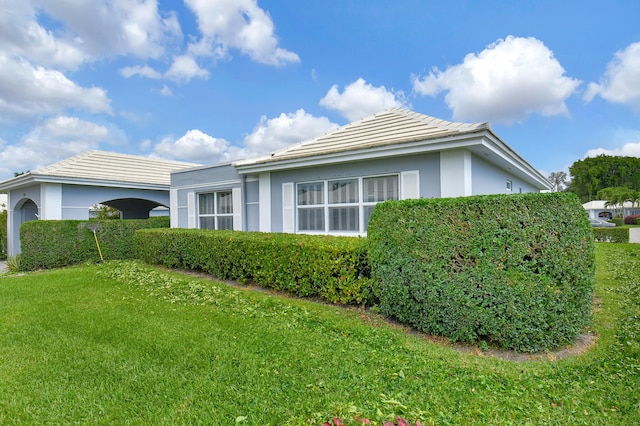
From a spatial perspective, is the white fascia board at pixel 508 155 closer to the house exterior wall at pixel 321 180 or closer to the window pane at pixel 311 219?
the house exterior wall at pixel 321 180

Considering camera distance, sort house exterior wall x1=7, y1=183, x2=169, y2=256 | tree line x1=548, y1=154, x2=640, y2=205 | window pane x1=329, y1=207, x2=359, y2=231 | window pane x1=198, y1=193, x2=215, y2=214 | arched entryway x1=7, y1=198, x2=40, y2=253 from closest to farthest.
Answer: window pane x1=329, y1=207, x2=359, y2=231 < window pane x1=198, y1=193, x2=215, y2=214 < house exterior wall x1=7, y1=183, x2=169, y2=256 < arched entryway x1=7, y1=198, x2=40, y2=253 < tree line x1=548, y1=154, x2=640, y2=205

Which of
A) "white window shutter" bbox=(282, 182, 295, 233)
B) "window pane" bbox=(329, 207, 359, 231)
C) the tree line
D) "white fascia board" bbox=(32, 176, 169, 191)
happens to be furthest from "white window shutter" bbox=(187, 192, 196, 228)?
the tree line

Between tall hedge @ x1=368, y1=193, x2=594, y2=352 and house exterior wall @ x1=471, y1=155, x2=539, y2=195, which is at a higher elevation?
house exterior wall @ x1=471, y1=155, x2=539, y2=195

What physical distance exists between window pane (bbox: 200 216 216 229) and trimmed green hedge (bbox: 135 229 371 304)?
1.64 m

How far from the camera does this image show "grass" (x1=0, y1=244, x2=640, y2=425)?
252cm

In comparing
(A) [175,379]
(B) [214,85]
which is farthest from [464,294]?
(B) [214,85]

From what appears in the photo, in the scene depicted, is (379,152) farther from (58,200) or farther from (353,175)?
(58,200)

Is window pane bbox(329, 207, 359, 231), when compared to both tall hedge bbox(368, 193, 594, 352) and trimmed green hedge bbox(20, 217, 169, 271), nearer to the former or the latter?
tall hedge bbox(368, 193, 594, 352)

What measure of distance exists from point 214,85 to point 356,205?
7.36m

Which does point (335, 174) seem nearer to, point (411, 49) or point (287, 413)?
point (411, 49)

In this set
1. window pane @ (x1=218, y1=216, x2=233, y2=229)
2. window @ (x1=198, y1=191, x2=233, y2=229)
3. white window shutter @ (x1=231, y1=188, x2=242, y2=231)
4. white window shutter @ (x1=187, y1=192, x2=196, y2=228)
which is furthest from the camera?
white window shutter @ (x1=187, y1=192, x2=196, y2=228)

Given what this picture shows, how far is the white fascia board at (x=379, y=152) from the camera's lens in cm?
607

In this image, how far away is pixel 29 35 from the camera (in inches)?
356

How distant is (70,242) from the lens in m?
11.2
